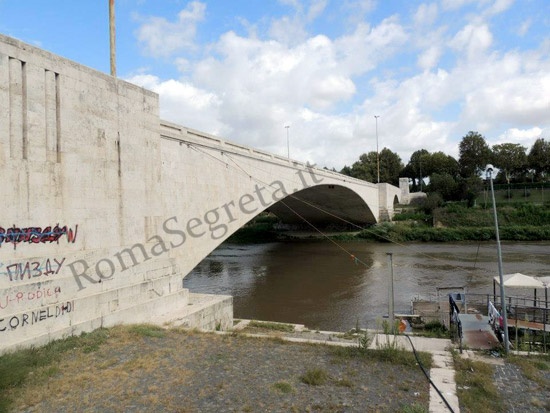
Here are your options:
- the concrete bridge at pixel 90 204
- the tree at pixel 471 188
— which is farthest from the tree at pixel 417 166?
the concrete bridge at pixel 90 204

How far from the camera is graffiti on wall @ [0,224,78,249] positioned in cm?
728

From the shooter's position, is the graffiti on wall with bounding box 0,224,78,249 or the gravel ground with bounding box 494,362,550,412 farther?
the graffiti on wall with bounding box 0,224,78,249

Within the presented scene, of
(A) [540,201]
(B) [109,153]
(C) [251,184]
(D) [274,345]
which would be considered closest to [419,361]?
(D) [274,345]

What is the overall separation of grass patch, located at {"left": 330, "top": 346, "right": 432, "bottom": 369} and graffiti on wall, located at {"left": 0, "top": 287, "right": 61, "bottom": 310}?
565 centimetres

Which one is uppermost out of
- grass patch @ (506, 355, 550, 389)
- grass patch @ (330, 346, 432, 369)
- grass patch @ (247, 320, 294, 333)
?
grass patch @ (330, 346, 432, 369)

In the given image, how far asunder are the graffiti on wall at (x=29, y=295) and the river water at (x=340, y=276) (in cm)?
870

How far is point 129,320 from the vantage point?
9195mm

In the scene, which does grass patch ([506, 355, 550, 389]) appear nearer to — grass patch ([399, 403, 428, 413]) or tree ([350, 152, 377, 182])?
grass patch ([399, 403, 428, 413])

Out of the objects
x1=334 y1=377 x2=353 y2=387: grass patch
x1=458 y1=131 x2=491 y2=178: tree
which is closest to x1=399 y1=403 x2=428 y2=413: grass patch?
x1=334 y1=377 x2=353 y2=387: grass patch

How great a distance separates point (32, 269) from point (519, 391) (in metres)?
8.77

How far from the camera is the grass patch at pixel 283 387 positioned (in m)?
5.84

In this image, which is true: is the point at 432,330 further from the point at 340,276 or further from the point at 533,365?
the point at 340,276

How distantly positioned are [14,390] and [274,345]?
177 inches

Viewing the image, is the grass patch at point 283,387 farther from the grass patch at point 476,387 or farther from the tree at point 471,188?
the tree at point 471,188
